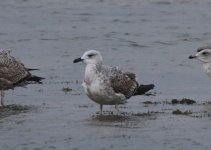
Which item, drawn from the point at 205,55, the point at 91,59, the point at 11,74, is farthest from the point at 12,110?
the point at 205,55

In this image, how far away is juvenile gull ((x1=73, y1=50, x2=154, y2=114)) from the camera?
39.2 ft

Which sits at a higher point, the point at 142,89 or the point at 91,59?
the point at 91,59

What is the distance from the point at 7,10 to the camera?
24.8m

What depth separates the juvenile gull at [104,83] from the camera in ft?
39.2

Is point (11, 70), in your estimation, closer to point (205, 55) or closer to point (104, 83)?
point (104, 83)

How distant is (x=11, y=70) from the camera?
13.6 metres

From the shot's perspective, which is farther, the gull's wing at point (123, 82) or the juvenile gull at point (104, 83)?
the gull's wing at point (123, 82)

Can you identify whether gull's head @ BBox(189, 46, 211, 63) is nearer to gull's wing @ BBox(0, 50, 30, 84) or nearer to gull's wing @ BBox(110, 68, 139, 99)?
gull's wing @ BBox(110, 68, 139, 99)

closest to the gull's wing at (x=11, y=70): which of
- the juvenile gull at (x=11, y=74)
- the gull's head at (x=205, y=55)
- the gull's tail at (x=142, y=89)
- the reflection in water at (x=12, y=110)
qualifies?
the juvenile gull at (x=11, y=74)

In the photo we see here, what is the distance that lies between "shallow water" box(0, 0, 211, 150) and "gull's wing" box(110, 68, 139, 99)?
0.94 feet

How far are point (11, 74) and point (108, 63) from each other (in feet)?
13.5

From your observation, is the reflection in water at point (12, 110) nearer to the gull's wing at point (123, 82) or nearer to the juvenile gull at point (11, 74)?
the juvenile gull at point (11, 74)

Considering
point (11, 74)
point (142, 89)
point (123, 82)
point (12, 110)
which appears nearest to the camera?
point (12, 110)

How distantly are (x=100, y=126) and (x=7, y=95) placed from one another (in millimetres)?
3414
